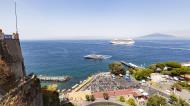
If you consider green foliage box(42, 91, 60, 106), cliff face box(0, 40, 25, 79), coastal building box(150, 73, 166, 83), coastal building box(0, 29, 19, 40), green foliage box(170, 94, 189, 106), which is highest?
coastal building box(0, 29, 19, 40)

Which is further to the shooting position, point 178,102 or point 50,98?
point 178,102

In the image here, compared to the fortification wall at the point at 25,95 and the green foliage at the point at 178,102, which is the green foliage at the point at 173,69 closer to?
the green foliage at the point at 178,102

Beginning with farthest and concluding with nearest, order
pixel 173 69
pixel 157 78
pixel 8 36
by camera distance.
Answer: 1. pixel 173 69
2. pixel 157 78
3. pixel 8 36

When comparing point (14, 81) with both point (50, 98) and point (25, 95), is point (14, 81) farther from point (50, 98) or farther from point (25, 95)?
point (50, 98)

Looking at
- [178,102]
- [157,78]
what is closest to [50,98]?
[178,102]

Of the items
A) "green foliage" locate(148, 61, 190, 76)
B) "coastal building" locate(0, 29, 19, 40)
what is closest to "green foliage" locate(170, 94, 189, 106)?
"green foliage" locate(148, 61, 190, 76)

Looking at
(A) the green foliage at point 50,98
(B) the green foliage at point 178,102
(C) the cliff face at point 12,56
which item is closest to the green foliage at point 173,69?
(B) the green foliage at point 178,102

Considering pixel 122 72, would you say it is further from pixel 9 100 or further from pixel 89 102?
pixel 9 100

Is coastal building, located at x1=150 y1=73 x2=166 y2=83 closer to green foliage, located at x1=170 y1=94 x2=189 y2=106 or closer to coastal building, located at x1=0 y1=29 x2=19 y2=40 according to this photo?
green foliage, located at x1=170 y1=94 x2=189 y2=106
